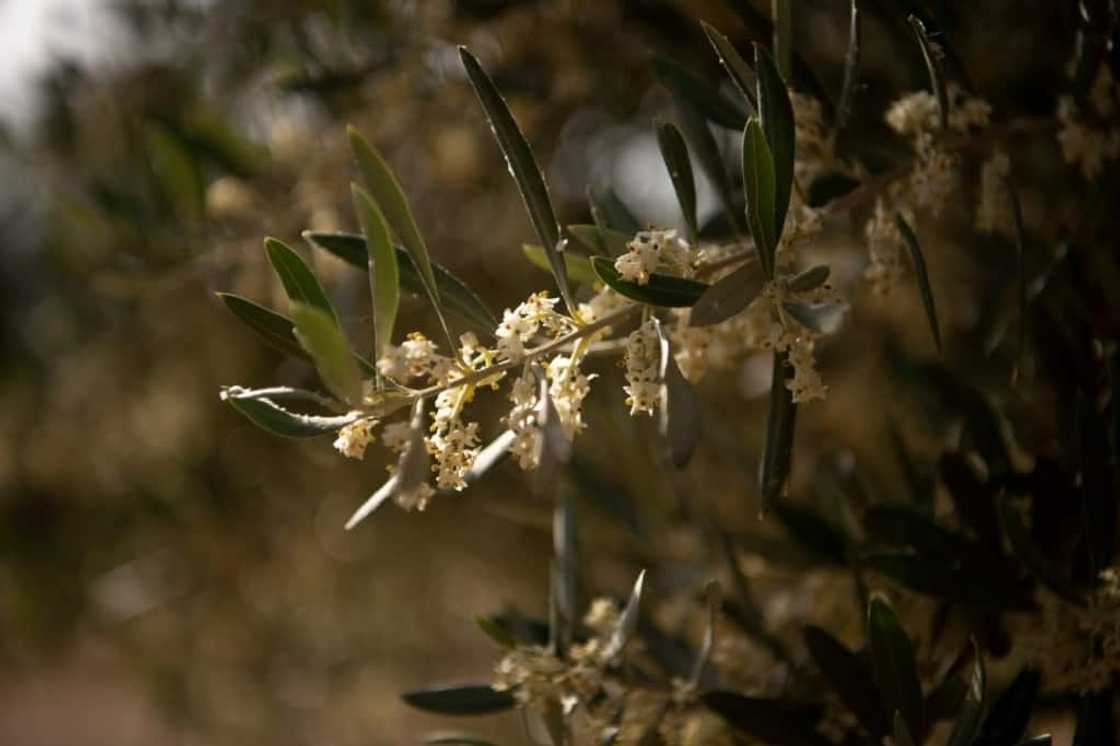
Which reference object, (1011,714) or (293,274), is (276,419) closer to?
(293,274)

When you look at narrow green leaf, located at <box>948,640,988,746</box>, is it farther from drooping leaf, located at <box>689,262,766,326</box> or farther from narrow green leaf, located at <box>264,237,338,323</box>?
narrow green leaf, located at <box>264,237,338,323</box>

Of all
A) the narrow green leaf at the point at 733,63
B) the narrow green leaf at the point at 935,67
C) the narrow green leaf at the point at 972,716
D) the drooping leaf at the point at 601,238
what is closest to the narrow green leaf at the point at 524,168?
the drooping leaf at the point at 601,238

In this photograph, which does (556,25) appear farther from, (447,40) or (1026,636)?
(1026,636)

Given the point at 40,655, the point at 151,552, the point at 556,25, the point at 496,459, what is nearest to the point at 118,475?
the point at 151,552

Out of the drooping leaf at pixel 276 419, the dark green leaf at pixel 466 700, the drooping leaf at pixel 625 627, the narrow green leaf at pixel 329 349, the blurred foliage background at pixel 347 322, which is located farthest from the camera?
the blurred foliage background at pixel 347 322

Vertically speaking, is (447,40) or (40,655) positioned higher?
(447,40)

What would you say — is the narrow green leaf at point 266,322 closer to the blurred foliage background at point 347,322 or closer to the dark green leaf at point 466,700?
the dark green leaf at point 466,700

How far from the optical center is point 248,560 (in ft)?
6.75

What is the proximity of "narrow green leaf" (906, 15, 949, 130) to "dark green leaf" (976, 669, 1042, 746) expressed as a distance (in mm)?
407

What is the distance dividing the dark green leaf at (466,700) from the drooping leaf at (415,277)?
0.34m

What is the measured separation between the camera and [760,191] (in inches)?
25.9

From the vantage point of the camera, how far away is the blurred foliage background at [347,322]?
1.16m

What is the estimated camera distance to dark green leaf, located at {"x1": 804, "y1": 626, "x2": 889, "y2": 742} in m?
0.81

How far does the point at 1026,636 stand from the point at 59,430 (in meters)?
1.87
